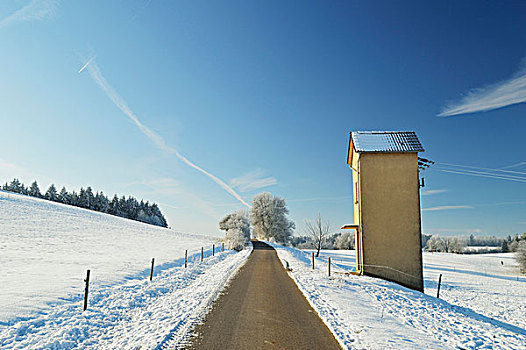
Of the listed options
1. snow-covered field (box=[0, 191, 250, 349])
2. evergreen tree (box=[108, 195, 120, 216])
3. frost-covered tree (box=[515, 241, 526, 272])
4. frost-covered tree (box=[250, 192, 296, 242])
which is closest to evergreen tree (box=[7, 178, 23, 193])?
evergreen tree (box=[108, 195, 120, 216])

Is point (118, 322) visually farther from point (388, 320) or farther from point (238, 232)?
point (238, 232)

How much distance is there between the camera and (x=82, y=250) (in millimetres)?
23953

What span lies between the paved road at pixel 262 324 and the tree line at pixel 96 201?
8866cm

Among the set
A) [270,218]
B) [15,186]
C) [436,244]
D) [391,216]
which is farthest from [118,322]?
[436,244]

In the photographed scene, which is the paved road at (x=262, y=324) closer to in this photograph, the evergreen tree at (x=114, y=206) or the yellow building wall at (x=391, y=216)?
the yellow building wall at (x=391, y=216)

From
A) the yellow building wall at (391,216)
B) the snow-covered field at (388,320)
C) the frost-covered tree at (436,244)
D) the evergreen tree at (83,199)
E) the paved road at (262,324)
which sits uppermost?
the evergreen tree at (83,199)

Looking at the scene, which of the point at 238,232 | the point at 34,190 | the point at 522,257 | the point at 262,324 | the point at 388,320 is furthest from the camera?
the point at 34,190

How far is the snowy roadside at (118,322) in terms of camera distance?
20.3ft

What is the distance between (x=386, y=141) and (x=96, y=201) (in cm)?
8809

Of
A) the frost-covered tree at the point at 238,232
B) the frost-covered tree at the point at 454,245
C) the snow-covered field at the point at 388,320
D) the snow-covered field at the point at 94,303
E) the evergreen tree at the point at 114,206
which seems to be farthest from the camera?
the frost-covered tree at the point at 454,245

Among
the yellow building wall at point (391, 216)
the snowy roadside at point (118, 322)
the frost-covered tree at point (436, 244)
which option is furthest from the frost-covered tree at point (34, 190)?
the frost-covered tree at point (436, 244)

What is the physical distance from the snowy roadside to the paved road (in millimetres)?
527

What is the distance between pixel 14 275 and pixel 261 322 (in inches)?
472

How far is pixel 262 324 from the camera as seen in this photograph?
7395mm
